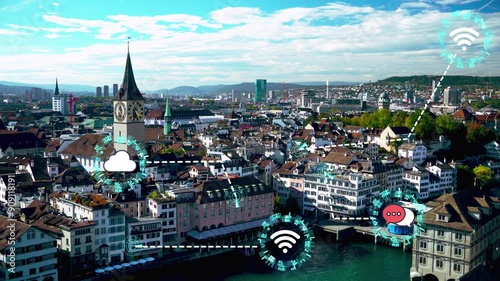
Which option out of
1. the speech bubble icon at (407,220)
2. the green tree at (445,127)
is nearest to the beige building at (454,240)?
the speech bubble icon at (407,220)

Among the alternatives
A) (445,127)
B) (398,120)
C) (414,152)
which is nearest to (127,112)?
(414,152)

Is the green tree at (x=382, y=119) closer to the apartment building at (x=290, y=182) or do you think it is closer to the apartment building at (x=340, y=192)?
the apartment building at (x=290, y=182)

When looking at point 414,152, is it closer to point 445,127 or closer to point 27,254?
point 445,127

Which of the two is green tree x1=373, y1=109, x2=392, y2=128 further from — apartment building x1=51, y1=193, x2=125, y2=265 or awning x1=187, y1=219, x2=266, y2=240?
apartment building x1=51, y1=193, x2=125, y2=265

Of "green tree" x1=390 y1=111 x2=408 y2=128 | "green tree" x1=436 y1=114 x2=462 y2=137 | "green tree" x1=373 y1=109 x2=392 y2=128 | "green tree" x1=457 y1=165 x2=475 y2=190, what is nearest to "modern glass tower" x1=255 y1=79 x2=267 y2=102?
"green tree" x1=373 y1=109 x2=392 y2=128

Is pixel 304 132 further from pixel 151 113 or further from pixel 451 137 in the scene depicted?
pixel 151 113
